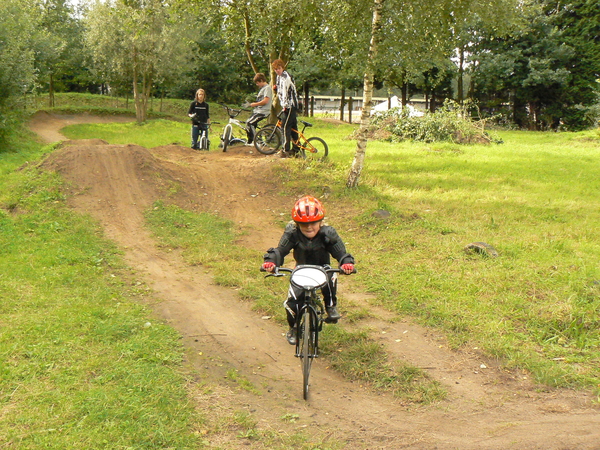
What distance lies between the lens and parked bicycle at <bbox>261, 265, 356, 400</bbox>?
4605mm

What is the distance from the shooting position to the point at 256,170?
44.8 ft

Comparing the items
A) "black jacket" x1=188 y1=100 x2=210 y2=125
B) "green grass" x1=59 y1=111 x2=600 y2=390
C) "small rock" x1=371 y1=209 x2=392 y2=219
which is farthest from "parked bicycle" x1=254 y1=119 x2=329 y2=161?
"small rock" x1=371 y1=209 x2=392 y2=219

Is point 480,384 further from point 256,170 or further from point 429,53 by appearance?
point 256,170

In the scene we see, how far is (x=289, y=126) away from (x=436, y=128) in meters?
9.67

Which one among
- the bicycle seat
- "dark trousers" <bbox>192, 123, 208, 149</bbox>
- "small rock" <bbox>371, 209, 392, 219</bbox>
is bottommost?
"small rock" <bbox>371, 209, 392, 219</bbox>

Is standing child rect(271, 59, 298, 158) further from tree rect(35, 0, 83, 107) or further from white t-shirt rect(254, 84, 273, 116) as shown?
tree rect(35, 0, 83, 107)

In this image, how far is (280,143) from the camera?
1491cm

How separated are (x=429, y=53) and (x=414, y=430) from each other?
915cm

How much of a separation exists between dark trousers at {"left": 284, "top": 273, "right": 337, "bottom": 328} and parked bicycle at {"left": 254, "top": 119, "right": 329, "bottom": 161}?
9336 millimetres

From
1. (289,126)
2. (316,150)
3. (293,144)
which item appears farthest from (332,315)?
(293,144)

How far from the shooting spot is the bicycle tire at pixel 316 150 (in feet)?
47.7

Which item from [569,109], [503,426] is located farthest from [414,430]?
[569,109]

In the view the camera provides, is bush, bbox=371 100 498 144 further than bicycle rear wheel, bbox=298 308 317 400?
Yes

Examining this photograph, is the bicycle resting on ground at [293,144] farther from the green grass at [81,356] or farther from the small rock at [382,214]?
the green grass at [81,356]
